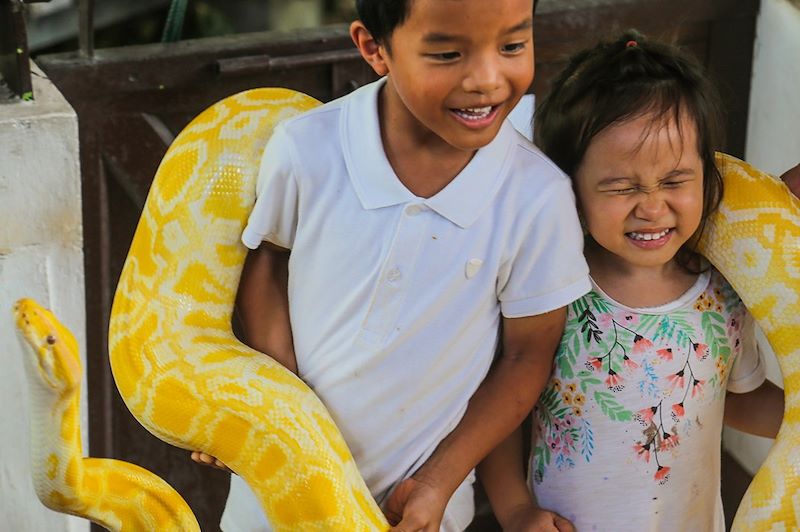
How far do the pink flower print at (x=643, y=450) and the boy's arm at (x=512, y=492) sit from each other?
164 millimetres

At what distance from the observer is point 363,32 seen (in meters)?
1.75

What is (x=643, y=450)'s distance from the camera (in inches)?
78.4

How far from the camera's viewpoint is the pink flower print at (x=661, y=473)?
2.00 m

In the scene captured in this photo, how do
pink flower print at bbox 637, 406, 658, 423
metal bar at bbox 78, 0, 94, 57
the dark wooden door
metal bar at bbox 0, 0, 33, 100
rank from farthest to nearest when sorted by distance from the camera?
1. the dark wooden door
2. metal bar at bbox 78, 0, 94, 57
3. metal bar at bbox 0, 0, 33, 100
4. pink flower print at bbox 637, 406, 658, 423

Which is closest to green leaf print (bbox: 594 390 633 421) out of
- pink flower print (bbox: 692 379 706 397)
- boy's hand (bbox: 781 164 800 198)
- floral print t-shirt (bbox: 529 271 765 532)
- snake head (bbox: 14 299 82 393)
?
floral print t-shirt (bbox: 529 271 765 532)

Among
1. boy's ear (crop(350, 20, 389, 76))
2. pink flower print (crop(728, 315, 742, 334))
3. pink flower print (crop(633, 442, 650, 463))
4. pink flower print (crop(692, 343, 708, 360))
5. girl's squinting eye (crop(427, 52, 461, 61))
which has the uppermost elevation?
girl's squinting eye (crop(427, 52, 461, 61))

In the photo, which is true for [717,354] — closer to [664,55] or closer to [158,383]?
[664,55]

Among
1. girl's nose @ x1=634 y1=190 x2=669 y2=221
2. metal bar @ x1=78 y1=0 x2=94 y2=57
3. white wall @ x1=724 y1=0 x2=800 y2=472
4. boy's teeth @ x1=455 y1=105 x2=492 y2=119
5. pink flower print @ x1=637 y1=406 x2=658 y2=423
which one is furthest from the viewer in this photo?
white wall @ x1=724 y1=0 x2=800 y2=472

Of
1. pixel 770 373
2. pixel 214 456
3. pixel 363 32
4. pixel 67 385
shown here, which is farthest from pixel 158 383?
pixel 770 373

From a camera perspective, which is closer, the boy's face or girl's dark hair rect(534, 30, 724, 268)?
the boy's face

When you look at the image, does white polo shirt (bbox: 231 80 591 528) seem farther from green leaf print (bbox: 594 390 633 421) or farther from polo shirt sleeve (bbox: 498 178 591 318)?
green leaf print (bbox: 594 390 633 421)

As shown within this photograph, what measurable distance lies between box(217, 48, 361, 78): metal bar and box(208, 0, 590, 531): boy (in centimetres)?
100

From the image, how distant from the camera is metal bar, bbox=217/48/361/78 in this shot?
283cm

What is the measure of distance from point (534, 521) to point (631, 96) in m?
0.68
